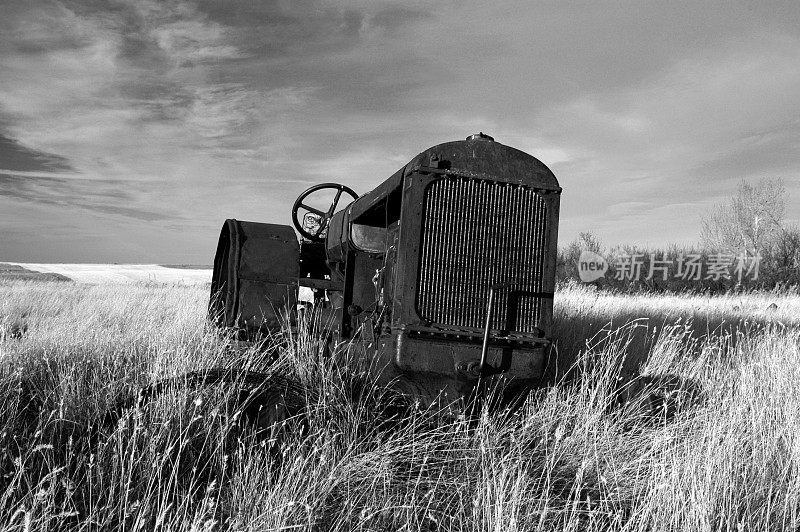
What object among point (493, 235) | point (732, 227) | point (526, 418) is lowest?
point (526, 418)

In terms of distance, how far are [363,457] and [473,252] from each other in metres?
1.30

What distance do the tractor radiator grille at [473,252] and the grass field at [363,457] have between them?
59 centimetres

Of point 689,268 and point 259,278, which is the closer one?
point 259,278

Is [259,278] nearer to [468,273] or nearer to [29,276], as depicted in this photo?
[468,273]

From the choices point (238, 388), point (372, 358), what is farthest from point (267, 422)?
point (372, 358)

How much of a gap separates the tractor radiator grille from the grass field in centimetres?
59

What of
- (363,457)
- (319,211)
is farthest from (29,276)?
(363,457)

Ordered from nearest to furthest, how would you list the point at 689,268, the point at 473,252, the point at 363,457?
the point at 363,457, the point at 473,252, the point at 689,268

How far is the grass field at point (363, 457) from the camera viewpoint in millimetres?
2521

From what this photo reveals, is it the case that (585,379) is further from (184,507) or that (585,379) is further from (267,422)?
(184,507)

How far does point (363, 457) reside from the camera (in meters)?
3.01

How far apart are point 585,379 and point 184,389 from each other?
8.28ft

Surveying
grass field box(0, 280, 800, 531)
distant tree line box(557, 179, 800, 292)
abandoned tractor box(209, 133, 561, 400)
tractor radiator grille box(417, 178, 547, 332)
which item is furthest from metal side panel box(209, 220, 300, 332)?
distant tree line box(557, 179, 800, 292)

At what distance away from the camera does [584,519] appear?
293 cm
